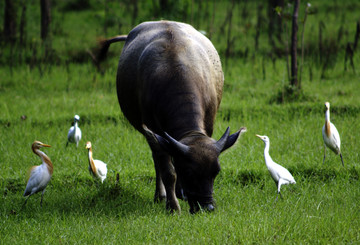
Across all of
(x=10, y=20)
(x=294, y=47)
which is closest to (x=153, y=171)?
(x=294, y=47)

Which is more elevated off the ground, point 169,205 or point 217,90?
point 217,90

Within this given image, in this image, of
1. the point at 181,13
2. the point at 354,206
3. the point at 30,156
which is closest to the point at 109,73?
the point at 181,13

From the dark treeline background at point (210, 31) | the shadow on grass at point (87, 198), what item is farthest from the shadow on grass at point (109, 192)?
the dark treeline background at point (210, 31)

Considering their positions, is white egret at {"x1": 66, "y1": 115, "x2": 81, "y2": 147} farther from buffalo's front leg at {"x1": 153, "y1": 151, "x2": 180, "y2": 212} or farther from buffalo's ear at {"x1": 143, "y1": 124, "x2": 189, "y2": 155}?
buffalo's ear at {"x1": 143, "y1": 124, "x2": 189, "y2": 155}

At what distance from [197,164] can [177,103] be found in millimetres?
709

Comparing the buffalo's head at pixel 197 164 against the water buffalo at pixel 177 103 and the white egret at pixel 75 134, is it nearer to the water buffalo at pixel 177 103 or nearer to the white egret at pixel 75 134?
the water buffalo at pixel 177 103

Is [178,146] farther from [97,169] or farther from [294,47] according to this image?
[294,47]

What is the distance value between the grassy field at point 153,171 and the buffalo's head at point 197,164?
152mm

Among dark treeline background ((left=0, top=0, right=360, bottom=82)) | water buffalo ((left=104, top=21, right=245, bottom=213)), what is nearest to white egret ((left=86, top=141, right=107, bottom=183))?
water buffalo ((left=104, top=21, right=245, bottom=213))

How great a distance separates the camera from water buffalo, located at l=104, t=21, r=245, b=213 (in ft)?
13.2

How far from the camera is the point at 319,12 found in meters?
14.5

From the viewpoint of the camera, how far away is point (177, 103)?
14.6 feet

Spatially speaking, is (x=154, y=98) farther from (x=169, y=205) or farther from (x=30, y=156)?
(x=30, y=156)

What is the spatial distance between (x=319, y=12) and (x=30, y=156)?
10693 mm
